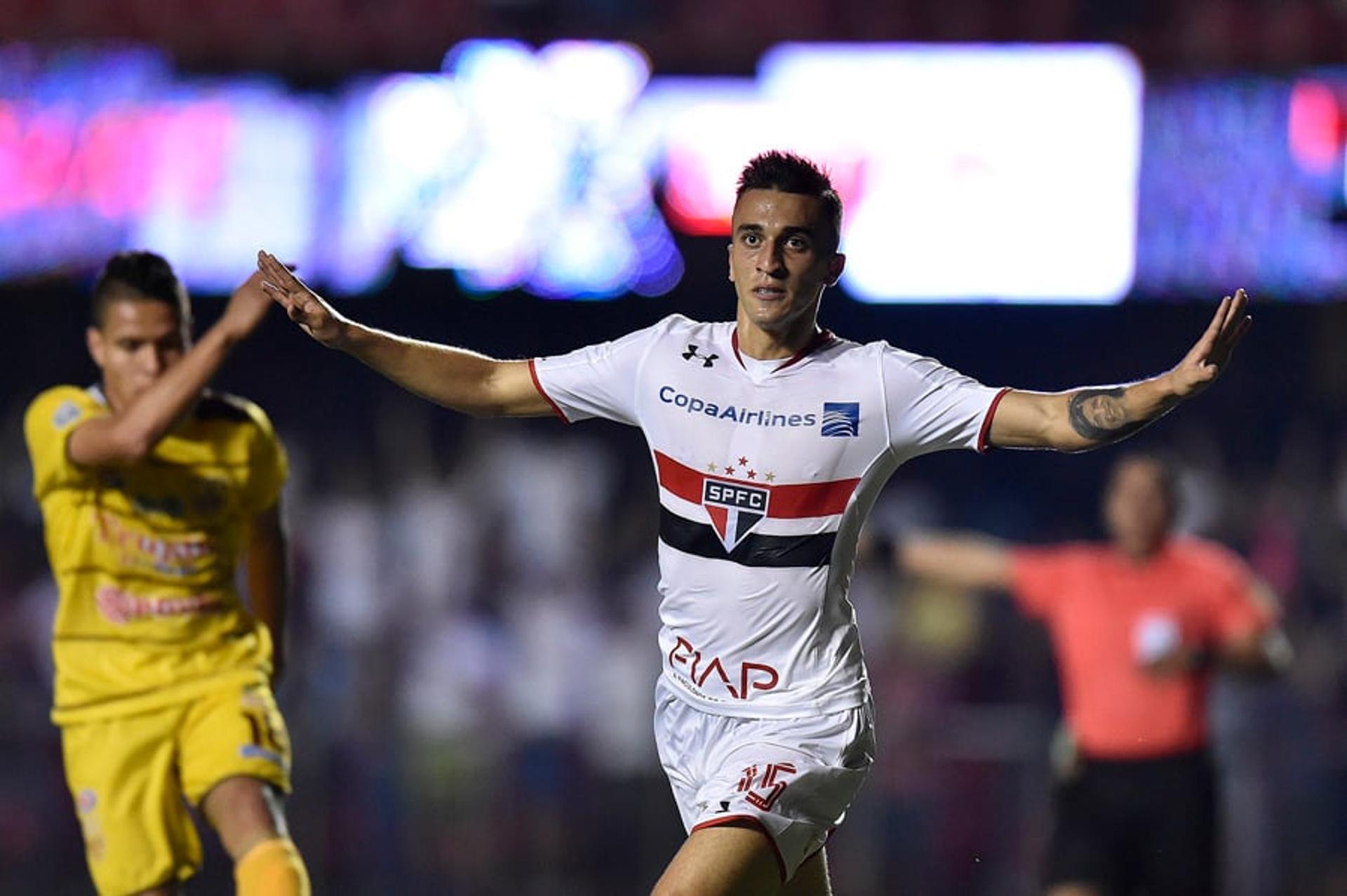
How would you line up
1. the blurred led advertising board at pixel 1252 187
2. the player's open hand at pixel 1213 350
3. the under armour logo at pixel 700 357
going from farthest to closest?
1. the blurred led advertising board at pixel 1252 187
2. the under armour logo at pixel 700 357
3. the player's open hand at pixel 1213 350

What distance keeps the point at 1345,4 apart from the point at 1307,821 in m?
5.68

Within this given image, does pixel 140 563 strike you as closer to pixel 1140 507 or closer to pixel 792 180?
pixel 792 180

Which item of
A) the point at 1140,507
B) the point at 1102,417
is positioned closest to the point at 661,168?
the point at 1140,507

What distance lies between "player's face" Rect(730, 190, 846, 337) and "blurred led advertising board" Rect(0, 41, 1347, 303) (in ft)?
29.8

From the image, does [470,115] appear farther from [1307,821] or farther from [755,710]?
[755,710]

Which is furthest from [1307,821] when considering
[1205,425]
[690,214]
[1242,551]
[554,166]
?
[554,166]

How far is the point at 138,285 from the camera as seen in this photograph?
5777 mm

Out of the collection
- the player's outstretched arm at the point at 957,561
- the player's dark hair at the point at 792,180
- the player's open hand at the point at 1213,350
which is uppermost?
the player's dark hair at the point at 792,180

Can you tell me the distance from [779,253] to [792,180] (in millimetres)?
183

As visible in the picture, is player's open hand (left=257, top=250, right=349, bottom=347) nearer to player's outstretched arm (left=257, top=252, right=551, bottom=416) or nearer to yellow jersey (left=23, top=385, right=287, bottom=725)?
player's outstretched arm (left=257, top=252, right=551, bottom=416)

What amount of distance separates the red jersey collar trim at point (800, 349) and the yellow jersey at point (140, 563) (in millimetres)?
1664

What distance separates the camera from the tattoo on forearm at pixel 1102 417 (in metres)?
4.64

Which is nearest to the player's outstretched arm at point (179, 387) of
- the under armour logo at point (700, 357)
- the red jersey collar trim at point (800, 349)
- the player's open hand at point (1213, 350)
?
the under armour logo at point (700, 357)

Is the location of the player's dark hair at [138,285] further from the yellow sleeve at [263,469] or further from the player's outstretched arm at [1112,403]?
the player's outstretched arm at [1112,403]
